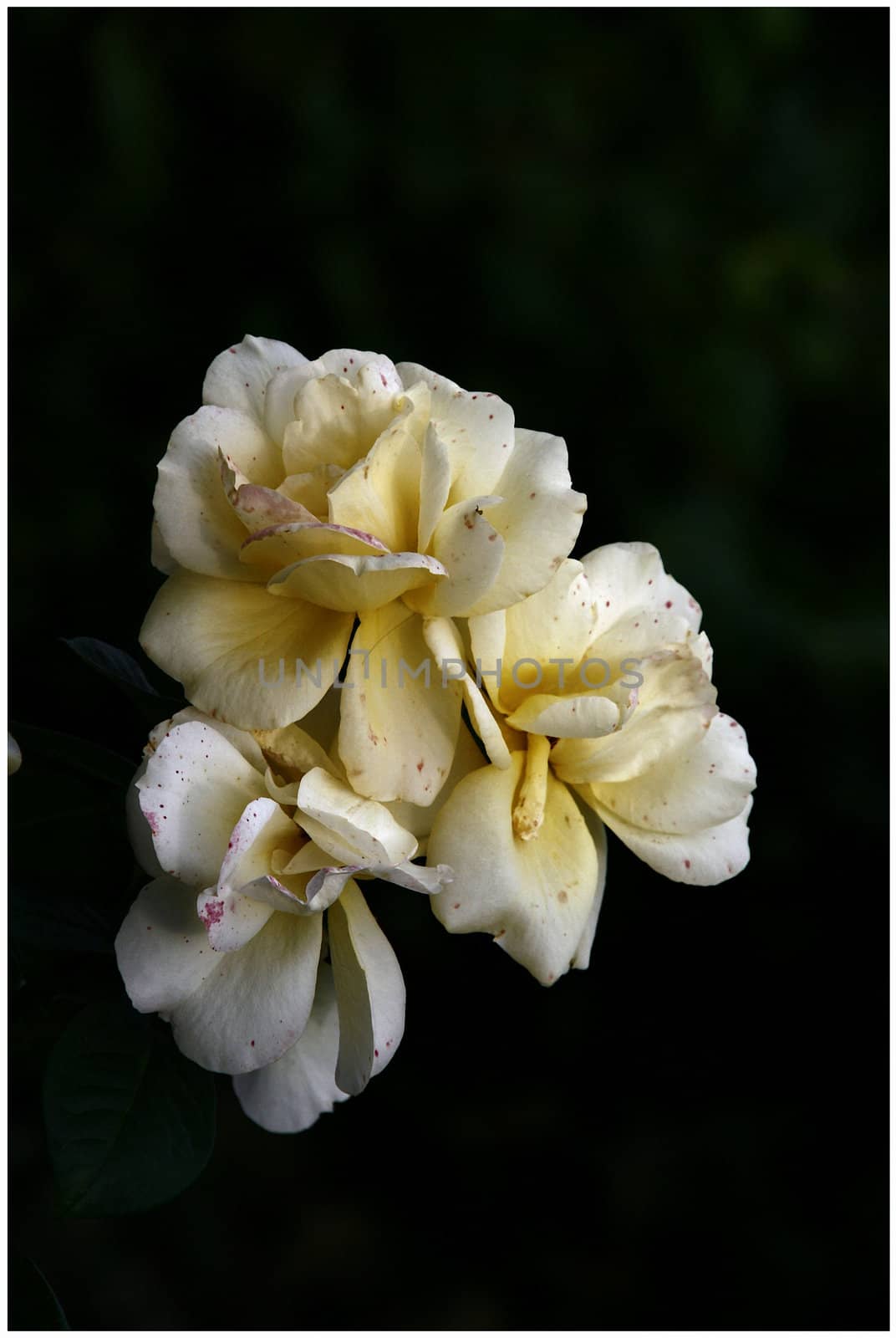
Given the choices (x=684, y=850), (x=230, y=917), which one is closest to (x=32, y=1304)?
(x=230, y=917)

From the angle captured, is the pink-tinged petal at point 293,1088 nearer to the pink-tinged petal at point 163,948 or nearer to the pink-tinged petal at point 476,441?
the pink-tinged petal at point 163,948

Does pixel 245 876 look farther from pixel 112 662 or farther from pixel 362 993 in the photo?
pixel 112 662

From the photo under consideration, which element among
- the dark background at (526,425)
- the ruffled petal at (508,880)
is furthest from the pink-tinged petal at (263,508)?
the dark background at (526,425)

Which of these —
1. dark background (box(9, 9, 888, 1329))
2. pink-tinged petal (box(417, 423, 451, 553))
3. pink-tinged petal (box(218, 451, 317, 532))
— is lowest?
dark background (box(9, 9, 888, 1329))

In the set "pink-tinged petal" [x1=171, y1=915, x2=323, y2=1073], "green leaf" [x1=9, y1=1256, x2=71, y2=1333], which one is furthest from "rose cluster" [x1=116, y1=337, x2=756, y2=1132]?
"green leaf" [x1=9, y1=1256, x2=71, y2=1333]

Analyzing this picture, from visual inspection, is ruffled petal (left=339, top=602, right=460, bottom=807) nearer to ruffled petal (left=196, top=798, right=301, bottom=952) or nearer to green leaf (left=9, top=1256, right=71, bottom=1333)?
ruffled petal (left=196, top=798, right=301, bottom=952)

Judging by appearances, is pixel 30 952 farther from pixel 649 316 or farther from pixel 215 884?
pixel 649 316
